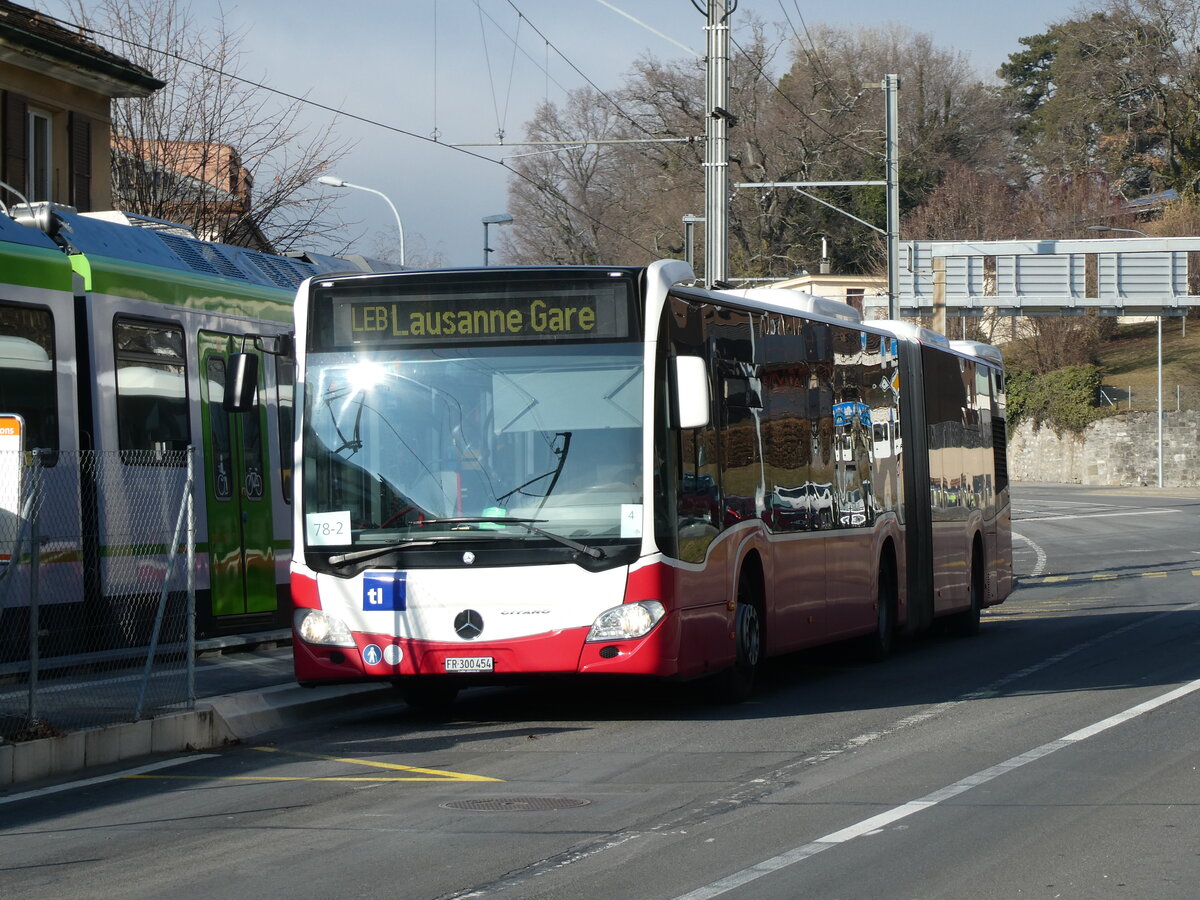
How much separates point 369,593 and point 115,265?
4.71 m

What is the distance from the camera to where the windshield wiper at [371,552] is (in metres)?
10.9

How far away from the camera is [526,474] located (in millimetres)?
10828

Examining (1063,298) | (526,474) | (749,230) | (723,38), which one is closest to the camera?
(526,474)

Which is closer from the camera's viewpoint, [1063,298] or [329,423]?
[329,423]

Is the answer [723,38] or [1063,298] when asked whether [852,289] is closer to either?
[1063,298]

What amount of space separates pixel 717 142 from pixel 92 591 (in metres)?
11.0

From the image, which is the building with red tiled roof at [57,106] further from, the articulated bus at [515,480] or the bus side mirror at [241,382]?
the articulated bus at [515,480]

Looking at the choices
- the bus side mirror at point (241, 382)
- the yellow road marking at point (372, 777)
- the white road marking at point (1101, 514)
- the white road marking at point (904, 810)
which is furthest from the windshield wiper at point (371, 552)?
the white road marking at point (1101, 514)

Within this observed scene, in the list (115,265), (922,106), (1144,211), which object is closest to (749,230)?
(922,106)

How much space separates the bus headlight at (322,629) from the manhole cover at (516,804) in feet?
8.88

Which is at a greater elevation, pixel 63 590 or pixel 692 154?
pixel 692 154

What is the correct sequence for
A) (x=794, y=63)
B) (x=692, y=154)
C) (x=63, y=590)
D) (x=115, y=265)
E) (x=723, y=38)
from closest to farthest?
(x=63, y=590) < (x=115, y=265) < (x=723, y=38) < (x=692, y=154) < (x=794, y=63)

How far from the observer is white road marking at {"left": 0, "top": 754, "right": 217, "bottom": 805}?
893 centimetres

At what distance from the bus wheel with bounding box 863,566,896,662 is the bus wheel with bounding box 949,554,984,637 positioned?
284 centimetres
